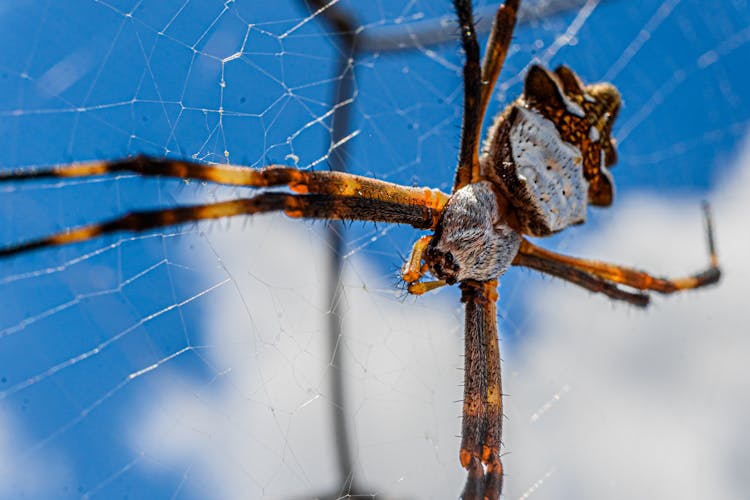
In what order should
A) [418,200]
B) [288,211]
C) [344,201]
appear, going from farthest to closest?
[418,200] → [344,201] → [288,211]

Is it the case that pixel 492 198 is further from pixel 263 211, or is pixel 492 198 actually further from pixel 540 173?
pixel 263 211

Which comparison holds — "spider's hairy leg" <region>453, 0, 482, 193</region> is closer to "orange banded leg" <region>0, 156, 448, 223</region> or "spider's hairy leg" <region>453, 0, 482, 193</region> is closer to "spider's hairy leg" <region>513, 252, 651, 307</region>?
"orange banded leg" <region>0, 156, 448, 223</region>

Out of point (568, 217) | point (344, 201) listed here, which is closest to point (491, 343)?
point (568, 217)

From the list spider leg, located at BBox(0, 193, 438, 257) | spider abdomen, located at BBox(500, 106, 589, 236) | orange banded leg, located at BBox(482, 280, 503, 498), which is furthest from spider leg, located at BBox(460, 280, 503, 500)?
spider leg, located at BBox(0, 193, 438, 257)

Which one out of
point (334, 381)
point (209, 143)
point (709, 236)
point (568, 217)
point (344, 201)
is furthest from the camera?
point (709, 236)

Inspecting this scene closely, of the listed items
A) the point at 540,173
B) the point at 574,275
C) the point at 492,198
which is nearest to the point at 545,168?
the point at 540,173

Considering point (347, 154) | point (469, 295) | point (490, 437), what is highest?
point (347, 154)

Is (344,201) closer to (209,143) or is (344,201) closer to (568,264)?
(209,143)
